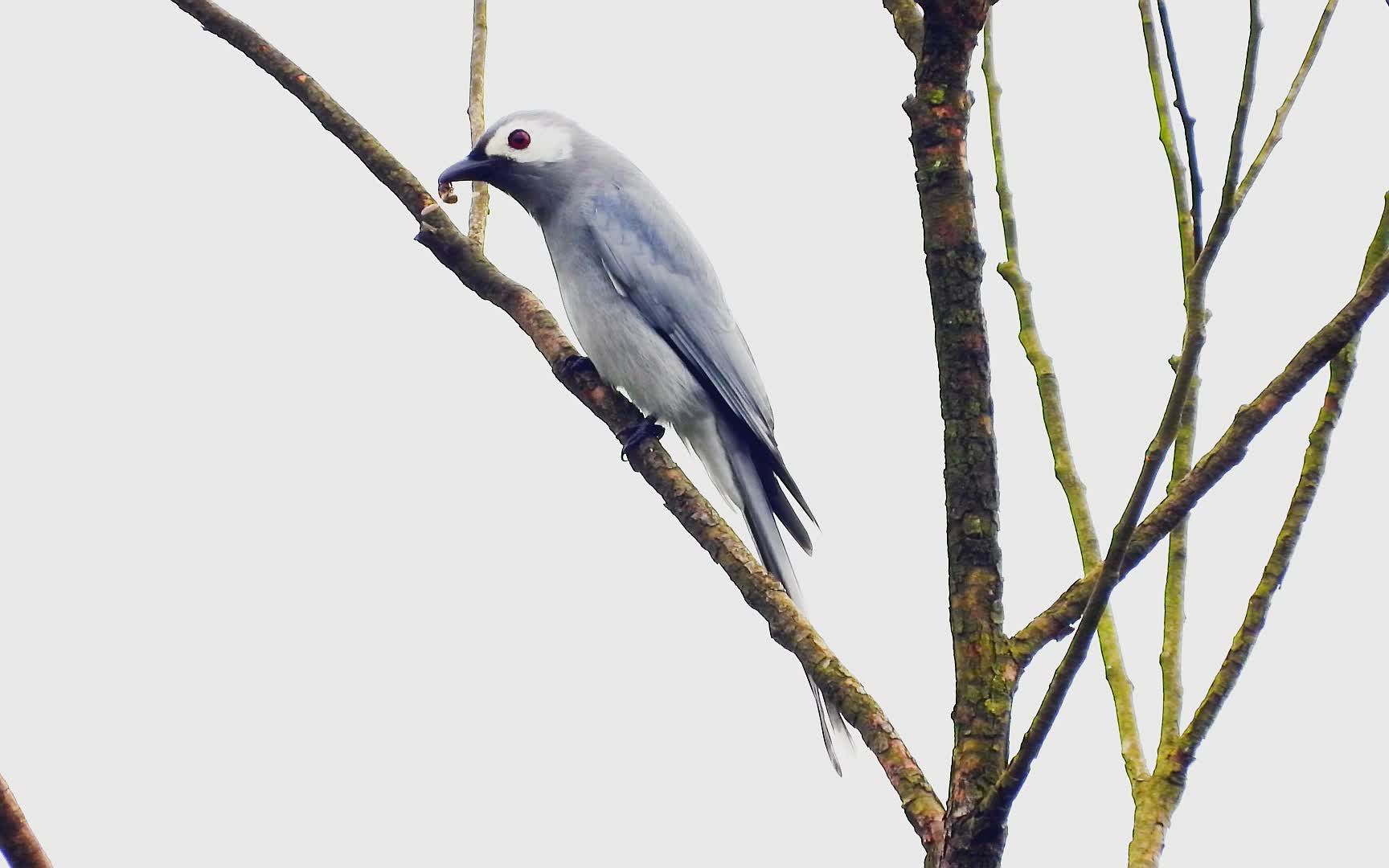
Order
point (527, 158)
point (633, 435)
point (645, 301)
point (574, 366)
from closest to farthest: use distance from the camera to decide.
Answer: point (633, 435), point (574, 366), point (645, 301), point (527, 158)

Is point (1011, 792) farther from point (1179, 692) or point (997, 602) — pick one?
point (1179, 692)

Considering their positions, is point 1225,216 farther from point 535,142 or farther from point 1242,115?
point 535,142

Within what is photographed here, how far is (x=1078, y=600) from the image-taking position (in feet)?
8.65

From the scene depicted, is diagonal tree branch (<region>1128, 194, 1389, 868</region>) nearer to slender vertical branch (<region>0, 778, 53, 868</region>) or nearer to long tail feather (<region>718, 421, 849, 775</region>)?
slender vertical branch (<region>0, 778, 53, 868</region>)

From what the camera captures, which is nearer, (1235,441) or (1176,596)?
(1235,441)

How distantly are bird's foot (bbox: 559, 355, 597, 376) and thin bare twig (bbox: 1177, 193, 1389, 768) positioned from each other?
2.83m

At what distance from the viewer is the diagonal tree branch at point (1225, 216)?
87.5 inches

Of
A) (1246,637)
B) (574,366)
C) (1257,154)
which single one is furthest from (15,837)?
(574,366)

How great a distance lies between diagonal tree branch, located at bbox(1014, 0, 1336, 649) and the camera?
222 centimetres

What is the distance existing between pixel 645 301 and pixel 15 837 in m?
4.76

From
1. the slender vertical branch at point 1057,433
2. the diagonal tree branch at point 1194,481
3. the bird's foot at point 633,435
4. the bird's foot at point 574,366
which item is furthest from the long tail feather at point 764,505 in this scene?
the diagonal tree branch at point 1194,481

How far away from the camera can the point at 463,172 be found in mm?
6727

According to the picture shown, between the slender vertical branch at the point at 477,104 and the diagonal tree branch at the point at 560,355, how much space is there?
25 centimetres

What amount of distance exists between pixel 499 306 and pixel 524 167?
2.08 m
